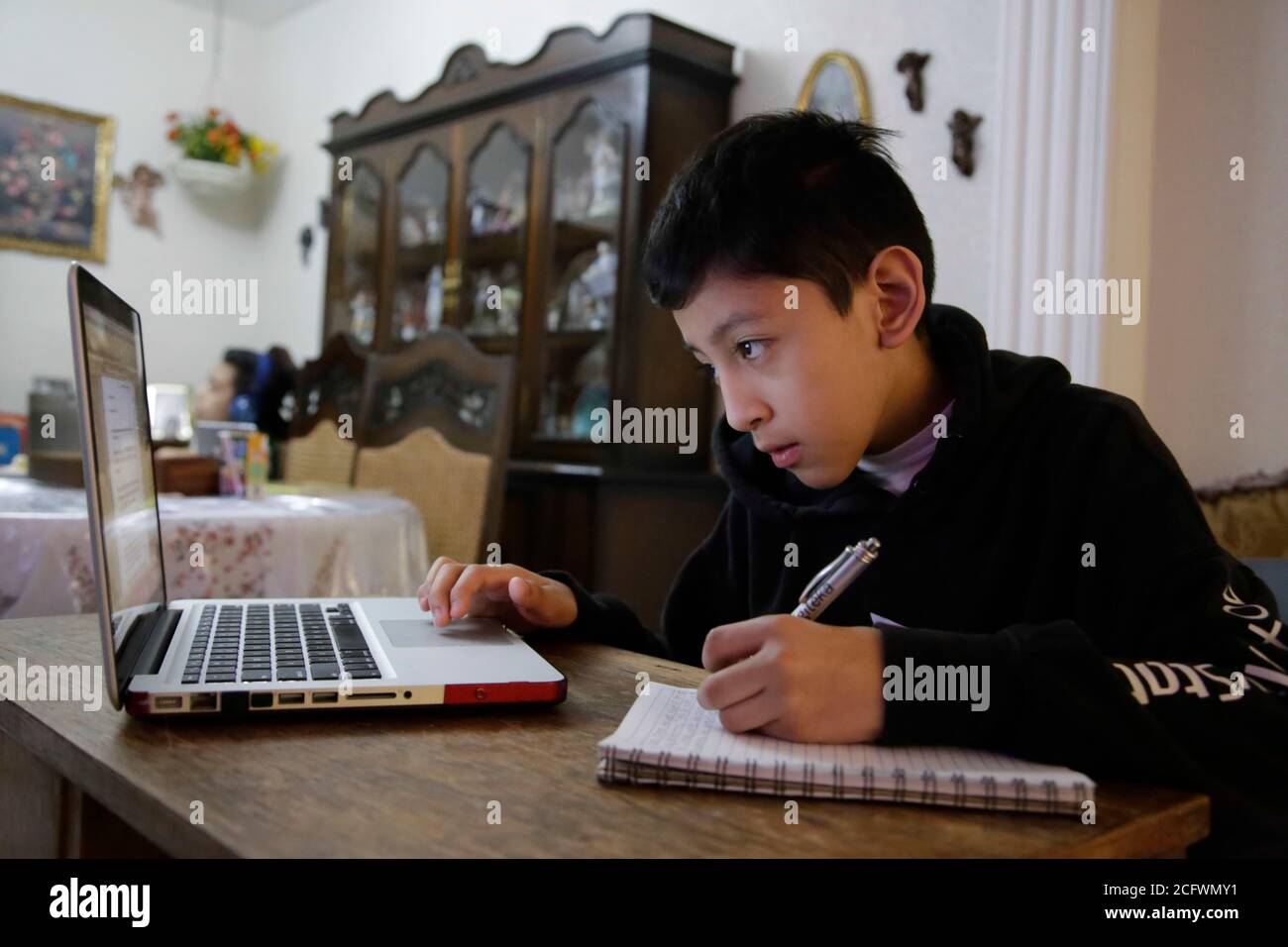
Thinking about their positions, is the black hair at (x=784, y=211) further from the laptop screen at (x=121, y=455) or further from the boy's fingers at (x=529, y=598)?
the laptop screen at (x=121, y=455)

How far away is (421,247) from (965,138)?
1.91m

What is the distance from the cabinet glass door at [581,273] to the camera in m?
2.88

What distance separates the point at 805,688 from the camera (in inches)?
21.8

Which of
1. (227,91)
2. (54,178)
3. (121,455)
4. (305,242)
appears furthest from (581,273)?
(227,91)

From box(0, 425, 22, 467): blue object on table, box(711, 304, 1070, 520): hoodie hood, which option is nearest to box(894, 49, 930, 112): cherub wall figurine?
box(711, 304, 1070, 520): hoodie hood

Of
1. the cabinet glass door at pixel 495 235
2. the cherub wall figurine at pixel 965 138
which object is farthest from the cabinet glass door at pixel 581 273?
the cherub wall figurine at pixel 965 138

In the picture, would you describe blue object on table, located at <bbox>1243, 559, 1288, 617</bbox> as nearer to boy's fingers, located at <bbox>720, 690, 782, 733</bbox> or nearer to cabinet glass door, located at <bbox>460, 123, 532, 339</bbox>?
boy's fingers, located at <bbox>720, 690, 782, 733</bbox>

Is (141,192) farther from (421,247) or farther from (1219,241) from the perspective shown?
(1219,241)

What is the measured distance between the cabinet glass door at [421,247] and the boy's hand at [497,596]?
2763 mm

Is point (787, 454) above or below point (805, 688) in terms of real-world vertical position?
above

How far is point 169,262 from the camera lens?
478 cm

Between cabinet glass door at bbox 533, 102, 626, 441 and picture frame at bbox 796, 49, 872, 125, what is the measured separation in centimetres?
49

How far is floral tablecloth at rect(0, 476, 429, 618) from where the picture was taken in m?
1.49

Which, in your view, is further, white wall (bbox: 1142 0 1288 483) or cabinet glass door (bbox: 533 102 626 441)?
cabinet glass door (bbox: 533 102 626 441)
